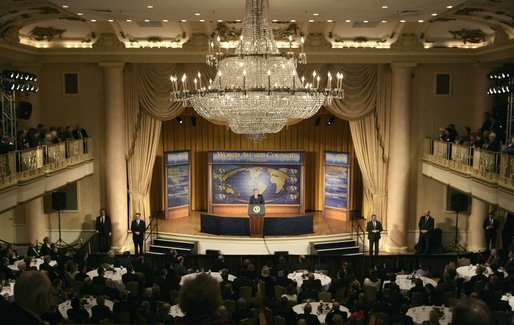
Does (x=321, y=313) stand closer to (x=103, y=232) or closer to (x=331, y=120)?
(x=103, y=232)

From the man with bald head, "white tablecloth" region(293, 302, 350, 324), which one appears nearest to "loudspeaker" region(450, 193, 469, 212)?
"white tablecloth" region(293, 302, 350, 324)

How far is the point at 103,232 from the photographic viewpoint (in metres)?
17.8

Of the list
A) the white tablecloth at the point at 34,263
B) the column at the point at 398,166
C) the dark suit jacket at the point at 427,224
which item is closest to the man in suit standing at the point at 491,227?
the dark suit jacket at the point at 427,224

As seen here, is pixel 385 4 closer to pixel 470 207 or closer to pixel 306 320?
pixel 306 320

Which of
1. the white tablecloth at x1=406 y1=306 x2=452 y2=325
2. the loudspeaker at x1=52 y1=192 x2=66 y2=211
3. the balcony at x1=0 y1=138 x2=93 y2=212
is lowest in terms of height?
the white tablecloth at x1=406 y1=306 x2=452 y2=325

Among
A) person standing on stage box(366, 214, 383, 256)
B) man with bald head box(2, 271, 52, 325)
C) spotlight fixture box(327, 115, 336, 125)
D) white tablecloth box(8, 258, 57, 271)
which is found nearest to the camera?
man with bald head box(2, 271, 52, 325)

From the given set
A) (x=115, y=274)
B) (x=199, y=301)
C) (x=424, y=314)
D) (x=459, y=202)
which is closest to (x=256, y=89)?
(x=424, y=314)

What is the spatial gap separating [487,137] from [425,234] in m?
4.46

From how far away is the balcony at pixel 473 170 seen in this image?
40.3 ft

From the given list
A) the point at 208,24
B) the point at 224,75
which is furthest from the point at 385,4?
the point at 208,24

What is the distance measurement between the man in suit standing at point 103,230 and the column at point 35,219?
2020 millimetres

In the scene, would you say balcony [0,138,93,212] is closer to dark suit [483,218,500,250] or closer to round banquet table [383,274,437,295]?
round banquet table [383,274,437,295]

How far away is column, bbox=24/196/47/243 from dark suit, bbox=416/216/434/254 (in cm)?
1231

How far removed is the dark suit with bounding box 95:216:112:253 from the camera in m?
17.8
